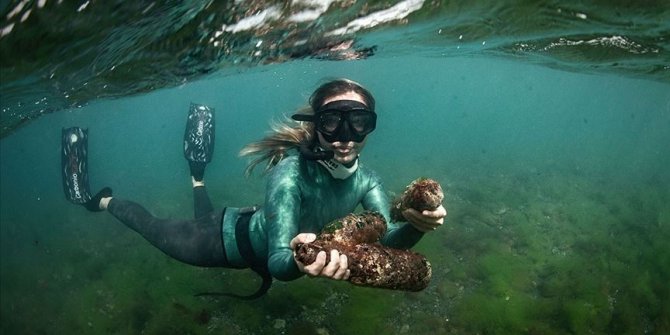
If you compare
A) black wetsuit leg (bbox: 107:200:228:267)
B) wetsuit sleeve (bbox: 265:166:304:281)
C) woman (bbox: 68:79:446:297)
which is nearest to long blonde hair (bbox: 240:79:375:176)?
woman (bbox: 68:79:446:297)

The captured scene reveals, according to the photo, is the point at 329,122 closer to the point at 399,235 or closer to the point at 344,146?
the point at 344,146

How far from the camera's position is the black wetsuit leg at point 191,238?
6949mm

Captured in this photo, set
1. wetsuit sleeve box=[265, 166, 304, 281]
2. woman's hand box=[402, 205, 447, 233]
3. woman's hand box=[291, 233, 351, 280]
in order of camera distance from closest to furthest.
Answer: woman's hand box=[291, 233, 351, 280] < woman's hand box=[402, 205, 447, 233] < wetsuit sleeve box=[265, 166, 304, 281]

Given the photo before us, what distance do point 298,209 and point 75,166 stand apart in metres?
13.2

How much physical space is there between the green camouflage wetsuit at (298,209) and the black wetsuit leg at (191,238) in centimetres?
33

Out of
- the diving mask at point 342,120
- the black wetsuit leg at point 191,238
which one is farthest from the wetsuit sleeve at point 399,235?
the black wetsuit leg at point 191,238

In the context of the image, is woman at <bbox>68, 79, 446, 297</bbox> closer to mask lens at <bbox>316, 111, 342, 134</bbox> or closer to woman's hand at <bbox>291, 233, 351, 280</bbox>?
mask lens at <bbox>316, 111, 342, 134</bbox>

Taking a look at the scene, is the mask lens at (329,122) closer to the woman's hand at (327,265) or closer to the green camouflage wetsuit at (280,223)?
the green camouflage wetsuit at (280,223)

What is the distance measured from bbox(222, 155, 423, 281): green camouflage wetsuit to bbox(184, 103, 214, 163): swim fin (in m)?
7.28

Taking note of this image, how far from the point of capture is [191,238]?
7398 millimetres

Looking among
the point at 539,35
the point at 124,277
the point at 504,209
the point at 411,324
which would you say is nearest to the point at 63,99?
the point at 124,277

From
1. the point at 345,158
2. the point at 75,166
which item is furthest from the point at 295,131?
the point at 75,166

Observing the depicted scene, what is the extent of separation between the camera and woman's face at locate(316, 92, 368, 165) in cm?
545

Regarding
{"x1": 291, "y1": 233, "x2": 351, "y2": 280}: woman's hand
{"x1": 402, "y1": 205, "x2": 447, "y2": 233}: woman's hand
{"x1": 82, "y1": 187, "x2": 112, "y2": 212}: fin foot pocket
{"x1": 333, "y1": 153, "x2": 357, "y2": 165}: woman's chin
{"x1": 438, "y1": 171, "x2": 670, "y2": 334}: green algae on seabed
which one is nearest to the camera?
{"x1": 291, "y1": 233, "x2": 351, "y2": 280}: woman's hand
